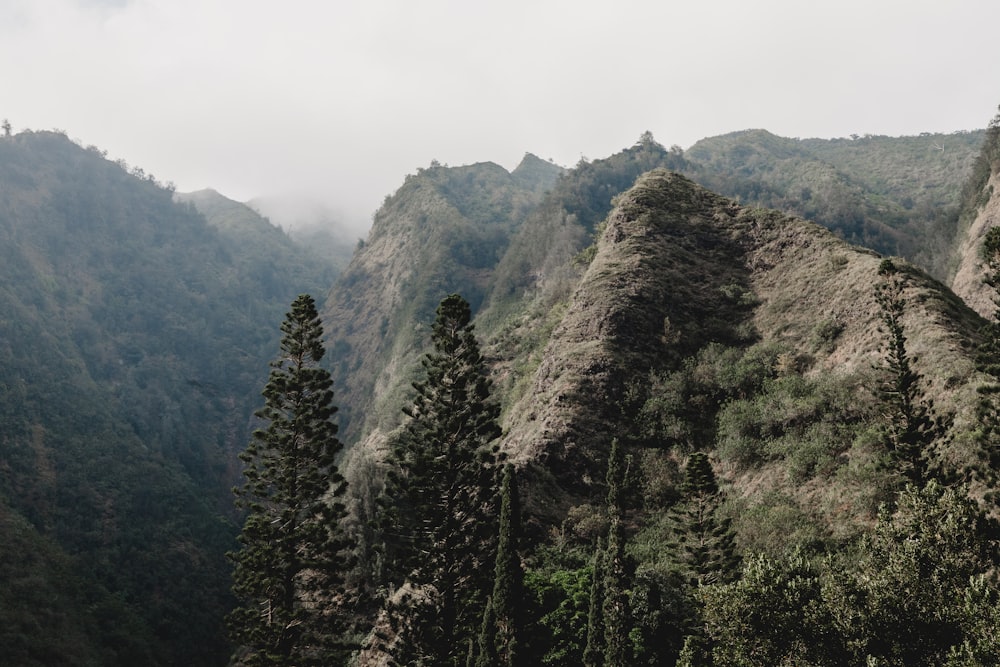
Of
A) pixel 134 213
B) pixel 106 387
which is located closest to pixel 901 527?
pixel 106 387

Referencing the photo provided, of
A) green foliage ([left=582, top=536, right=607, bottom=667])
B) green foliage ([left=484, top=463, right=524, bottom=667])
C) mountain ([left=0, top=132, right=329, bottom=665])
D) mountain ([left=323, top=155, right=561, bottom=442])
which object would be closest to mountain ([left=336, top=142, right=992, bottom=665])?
green foliage ([left=582, top=536, right=607, bottom=667])

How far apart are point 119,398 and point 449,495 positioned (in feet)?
298

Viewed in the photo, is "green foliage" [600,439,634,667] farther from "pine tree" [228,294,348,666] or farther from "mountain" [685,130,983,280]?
"mountain" [685,130,983,280]

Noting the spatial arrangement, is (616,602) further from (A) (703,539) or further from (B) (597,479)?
(B) (597,479)

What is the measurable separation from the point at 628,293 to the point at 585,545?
55.9 feet

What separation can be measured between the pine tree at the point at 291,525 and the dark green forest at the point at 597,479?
0.11m

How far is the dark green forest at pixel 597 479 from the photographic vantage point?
1812 cm

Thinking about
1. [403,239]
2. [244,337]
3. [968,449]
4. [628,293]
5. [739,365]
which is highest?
[403,239]

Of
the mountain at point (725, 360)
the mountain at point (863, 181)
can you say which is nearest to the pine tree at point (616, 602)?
the mountain at point (725, 360)

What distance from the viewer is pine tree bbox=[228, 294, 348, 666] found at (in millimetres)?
20984

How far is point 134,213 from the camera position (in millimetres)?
147250

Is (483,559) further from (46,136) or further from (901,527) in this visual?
(46,136)

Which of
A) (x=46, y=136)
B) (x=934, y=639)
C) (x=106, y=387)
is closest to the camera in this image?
(x=934, y=639)

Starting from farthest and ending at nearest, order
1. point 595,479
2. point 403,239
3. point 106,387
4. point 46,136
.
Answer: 1. point 46,136
2. point 403,239
3. point 106,387
4. point 595,479
